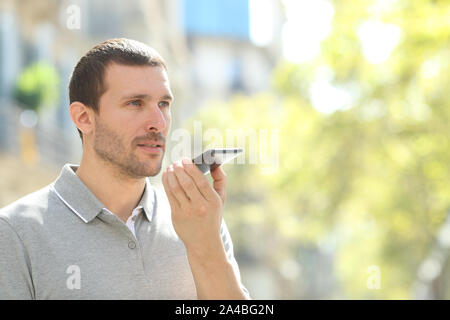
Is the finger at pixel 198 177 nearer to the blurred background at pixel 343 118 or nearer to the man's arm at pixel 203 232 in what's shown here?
the man's arm at pixel 203 232

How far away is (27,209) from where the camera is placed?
95.0 inches

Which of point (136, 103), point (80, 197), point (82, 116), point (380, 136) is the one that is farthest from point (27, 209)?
point (380, 136)

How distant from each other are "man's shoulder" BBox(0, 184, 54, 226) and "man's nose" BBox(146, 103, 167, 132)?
433 millimetres

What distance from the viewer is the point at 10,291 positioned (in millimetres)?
2203

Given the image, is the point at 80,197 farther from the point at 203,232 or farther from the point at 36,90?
the point at 36,90

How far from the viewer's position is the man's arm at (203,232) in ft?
7.25

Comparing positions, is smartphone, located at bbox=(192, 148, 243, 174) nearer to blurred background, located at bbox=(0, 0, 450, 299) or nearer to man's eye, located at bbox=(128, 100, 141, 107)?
man's eye, located at bbox=(128, 100, 141, 107)

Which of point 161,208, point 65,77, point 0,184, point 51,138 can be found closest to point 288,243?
point 65,77

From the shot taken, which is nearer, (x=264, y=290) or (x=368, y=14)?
(x=368, y=14)

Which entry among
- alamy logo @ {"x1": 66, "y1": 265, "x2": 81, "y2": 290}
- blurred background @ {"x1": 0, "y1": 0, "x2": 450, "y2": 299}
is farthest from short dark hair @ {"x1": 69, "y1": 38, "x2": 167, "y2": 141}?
blurred background @ {"x1": 0, "y1": 0, "x2": 450, "y2": 299}

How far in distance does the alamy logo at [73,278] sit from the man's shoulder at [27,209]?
0.21 metres

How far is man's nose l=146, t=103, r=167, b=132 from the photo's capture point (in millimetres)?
2533
